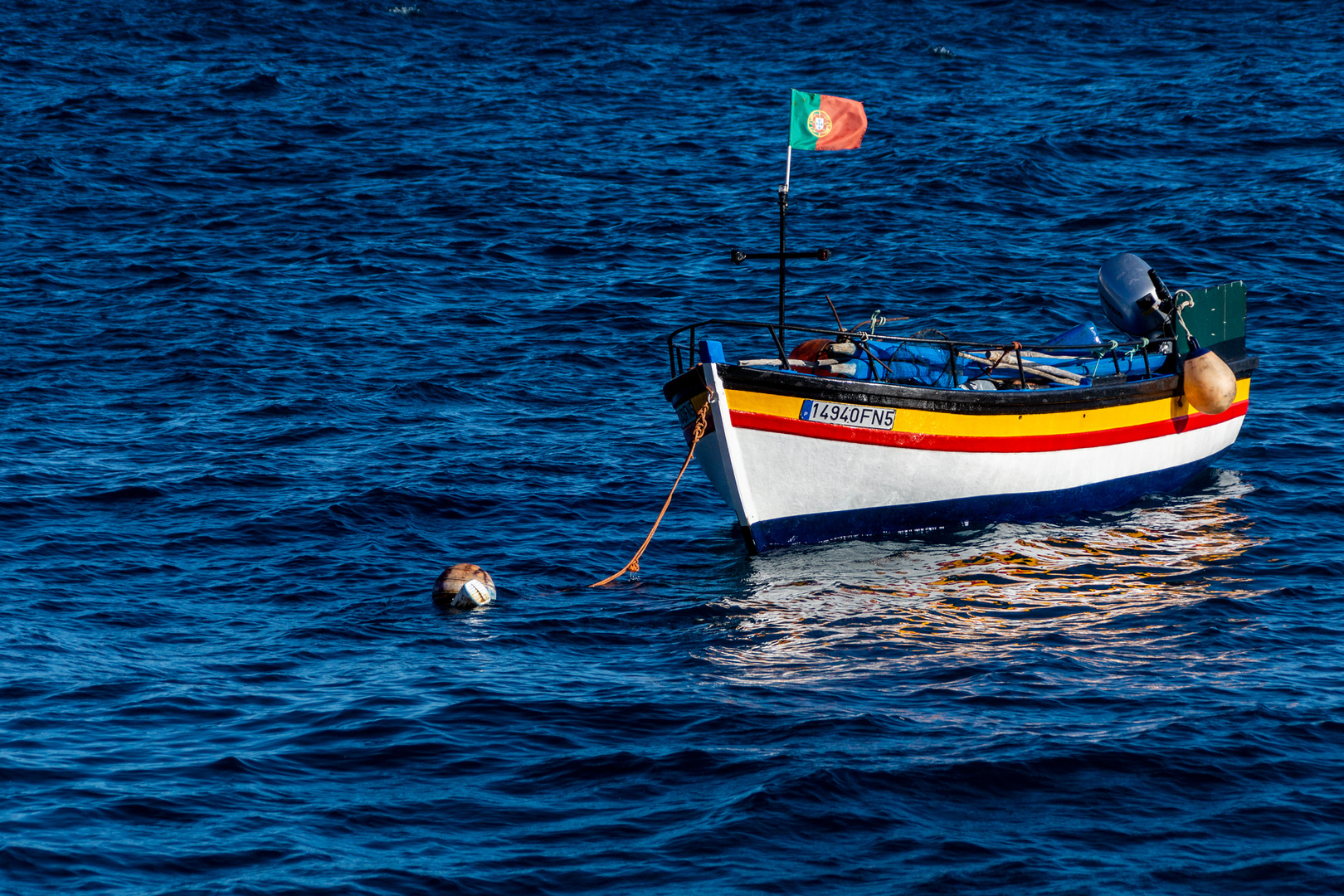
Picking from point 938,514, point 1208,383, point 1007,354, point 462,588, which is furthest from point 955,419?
point 462,588

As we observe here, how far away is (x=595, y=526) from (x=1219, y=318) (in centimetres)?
857

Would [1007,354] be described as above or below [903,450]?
above

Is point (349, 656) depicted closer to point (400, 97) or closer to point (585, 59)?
point (400, 97)

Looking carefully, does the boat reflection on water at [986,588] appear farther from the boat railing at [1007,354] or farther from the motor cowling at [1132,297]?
the motor cowling at [1132,297]

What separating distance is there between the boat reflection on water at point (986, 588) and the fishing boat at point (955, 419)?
1.33 ft

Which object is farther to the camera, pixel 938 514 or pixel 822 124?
pixel 938 514

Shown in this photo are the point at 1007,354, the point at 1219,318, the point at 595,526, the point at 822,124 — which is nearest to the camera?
the point at 822,124

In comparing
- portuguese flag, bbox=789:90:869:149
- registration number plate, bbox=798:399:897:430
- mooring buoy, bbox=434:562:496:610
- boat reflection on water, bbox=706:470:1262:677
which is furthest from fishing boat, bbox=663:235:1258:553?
mooring buoy, bbox=434:562:496:610

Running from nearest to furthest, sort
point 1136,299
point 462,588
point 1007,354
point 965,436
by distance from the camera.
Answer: point 462,588 < point 965,436 < point 1007,354 < point 1136,299

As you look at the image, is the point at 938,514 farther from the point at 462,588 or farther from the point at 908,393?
the point at 462,588

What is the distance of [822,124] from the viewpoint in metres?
16.2

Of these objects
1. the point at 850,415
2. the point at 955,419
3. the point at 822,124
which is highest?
the point at 822,124

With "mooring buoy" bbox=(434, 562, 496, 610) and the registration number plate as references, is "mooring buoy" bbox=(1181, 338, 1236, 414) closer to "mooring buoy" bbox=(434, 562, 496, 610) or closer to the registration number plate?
the registration number plate

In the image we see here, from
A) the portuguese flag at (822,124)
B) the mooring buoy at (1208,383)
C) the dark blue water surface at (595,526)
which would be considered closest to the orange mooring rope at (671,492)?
the dark blue water surface at (595,526)
